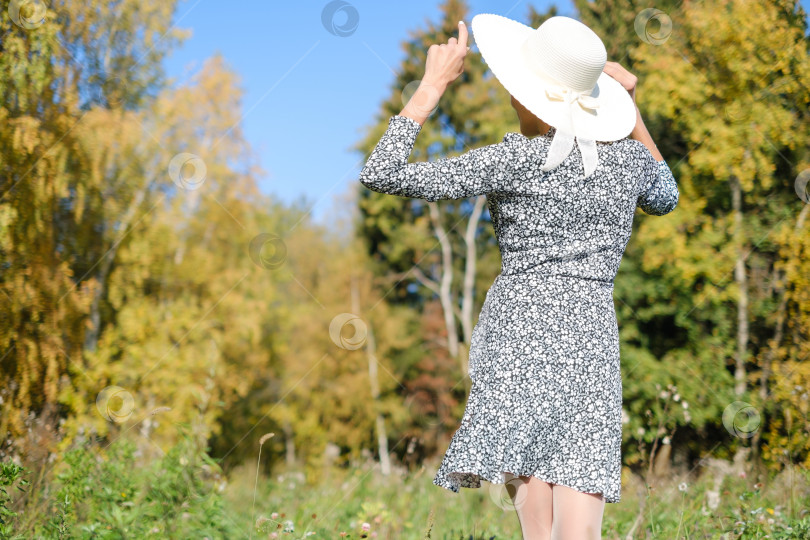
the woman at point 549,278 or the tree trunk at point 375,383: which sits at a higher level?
the woman at point 549,278

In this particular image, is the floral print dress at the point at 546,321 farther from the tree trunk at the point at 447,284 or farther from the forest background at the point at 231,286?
the tree trunk at the point at 447,284

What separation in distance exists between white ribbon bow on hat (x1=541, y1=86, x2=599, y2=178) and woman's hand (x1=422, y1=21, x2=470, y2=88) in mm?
237

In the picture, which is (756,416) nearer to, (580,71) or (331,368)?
(580,71)

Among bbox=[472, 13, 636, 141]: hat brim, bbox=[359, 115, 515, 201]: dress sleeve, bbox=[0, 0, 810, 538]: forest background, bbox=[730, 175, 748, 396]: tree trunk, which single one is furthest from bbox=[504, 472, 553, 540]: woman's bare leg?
bbox=[730, 175, 748, 396]: tree trunk

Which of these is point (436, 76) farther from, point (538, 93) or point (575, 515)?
point (575, 515)

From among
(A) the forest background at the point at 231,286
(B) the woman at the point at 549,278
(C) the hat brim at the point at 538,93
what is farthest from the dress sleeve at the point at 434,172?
(A) the forest background at the point at 231,286

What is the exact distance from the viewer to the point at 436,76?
5.49ft

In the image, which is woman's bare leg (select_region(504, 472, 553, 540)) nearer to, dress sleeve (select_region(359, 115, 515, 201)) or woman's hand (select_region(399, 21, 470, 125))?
dress sleeve (select_region(359, 115, 515, 201))

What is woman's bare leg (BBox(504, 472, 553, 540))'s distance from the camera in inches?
66.1

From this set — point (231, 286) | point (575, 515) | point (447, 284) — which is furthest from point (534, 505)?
point (447, 284)

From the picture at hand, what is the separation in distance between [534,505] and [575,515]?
0.34 feet

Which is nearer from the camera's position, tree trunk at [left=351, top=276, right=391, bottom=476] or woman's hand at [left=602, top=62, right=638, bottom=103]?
woman's hand at [left=602, top=62, right=638, bottom=103]

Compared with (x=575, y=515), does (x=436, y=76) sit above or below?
above

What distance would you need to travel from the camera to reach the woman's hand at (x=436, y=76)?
5.42 ft
